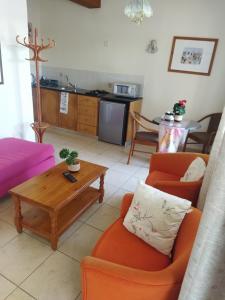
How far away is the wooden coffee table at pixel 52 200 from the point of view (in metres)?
1.75

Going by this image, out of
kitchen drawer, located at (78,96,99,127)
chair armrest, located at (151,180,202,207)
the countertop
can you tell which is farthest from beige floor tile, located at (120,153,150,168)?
chair armrest, located at (151,180,202,207)

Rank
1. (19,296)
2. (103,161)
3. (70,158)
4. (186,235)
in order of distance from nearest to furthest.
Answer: (186,235)
(19,296)
(70,158)
(103,161)

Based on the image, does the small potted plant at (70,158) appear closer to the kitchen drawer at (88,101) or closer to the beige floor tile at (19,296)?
the beige floor tile at (19,296)

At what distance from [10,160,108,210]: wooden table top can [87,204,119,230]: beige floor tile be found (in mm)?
416

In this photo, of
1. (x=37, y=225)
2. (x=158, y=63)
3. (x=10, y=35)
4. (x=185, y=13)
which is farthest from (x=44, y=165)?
(x=185, y=13)

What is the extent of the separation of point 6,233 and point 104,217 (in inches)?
35.3

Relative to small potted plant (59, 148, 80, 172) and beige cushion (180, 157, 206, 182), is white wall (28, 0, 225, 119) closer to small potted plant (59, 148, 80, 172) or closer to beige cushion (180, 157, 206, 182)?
beige cushion (180, 157, 206, 182)

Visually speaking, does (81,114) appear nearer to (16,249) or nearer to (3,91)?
(3,91)

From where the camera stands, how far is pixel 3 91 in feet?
9.92

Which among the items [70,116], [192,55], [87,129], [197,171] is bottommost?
[87,129]

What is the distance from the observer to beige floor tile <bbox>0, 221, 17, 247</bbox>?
6.27 ft

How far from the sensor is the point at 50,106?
4.74 m

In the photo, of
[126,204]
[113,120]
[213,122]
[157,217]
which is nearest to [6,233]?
[126,204]

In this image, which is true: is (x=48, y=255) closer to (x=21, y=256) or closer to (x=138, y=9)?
(x=21, y=256)
